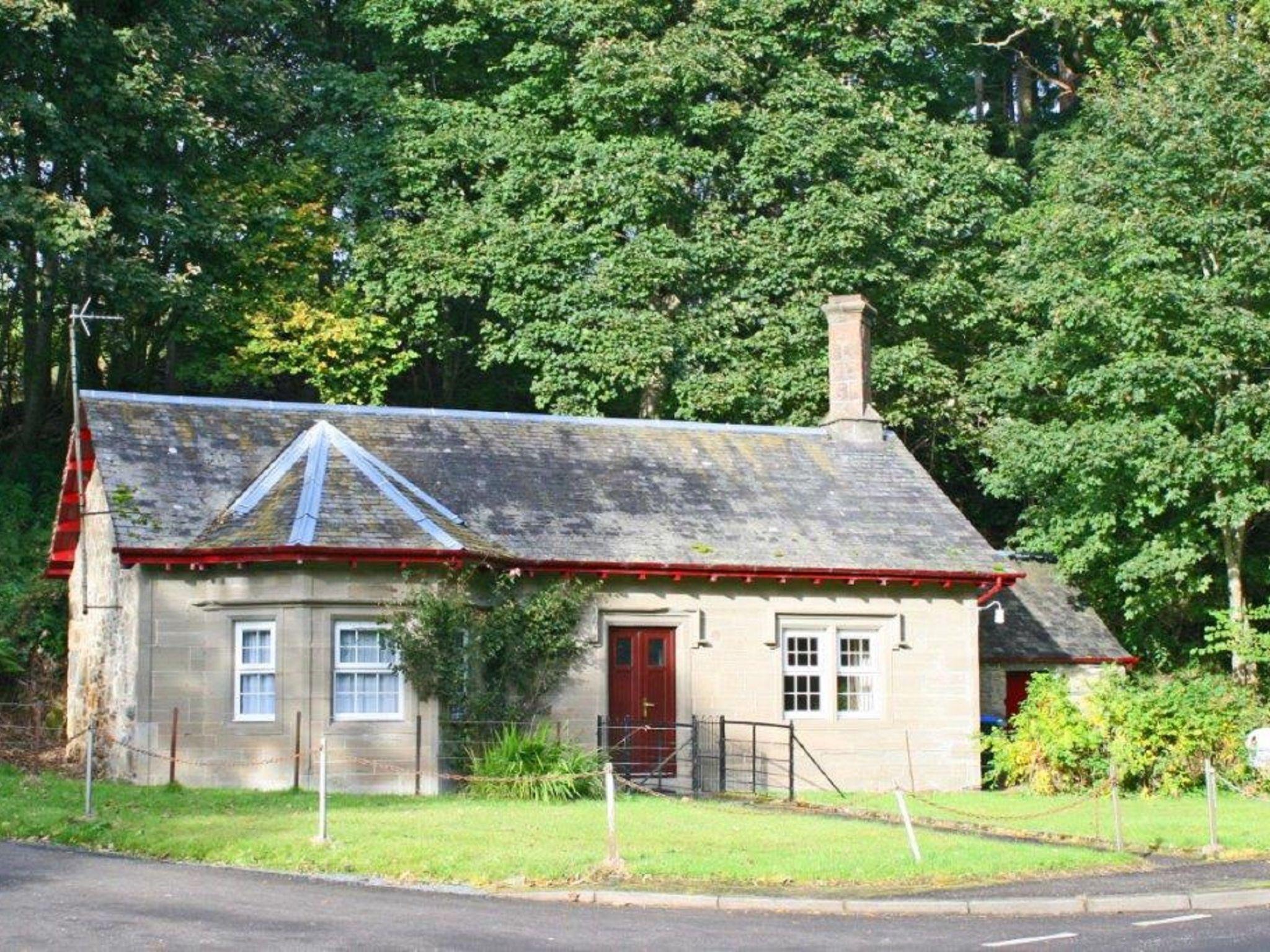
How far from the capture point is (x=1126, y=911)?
15.6m

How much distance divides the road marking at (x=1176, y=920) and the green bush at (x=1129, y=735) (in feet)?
38.3

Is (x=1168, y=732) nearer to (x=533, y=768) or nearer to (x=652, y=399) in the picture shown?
(x=533, y=768)

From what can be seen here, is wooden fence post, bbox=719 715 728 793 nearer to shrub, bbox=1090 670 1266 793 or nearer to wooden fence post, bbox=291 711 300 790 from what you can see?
shrub, bbox=1090 670 1266 793

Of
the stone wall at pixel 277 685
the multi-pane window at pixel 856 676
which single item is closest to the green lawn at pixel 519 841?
the stone wall at pixel 277 685

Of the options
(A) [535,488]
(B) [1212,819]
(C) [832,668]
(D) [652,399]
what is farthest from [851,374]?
(B) [1212,819]

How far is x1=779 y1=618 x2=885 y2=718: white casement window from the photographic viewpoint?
29.0 metres

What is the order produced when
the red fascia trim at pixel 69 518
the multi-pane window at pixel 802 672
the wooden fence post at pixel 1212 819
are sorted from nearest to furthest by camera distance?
the wooden fence post at pixel 1212 819 < the red fascia trim at pixel 69 518 < the multi-pane window at pixel 802 672

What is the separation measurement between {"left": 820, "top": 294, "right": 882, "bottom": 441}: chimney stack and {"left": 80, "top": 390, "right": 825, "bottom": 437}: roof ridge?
0.54 meters

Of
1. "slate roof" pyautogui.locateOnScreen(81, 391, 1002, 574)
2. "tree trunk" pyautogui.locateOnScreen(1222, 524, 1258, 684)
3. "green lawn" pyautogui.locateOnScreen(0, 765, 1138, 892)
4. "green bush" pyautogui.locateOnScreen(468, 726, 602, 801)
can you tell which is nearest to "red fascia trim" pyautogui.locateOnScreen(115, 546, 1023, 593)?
"slate roof" pyautogui.locateOnScreen(81, 391, 1002, 574)

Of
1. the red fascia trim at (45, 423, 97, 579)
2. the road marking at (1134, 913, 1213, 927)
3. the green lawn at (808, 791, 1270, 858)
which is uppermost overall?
the red fascia trim at (45, 423, 97, 579)

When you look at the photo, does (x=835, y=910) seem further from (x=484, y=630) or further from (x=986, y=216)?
(x=986, y=216)

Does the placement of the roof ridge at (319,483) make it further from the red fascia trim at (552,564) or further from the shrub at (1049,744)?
the shrub at (1049,744)

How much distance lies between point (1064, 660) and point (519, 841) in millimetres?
16738

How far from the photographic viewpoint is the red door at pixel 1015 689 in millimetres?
32875
